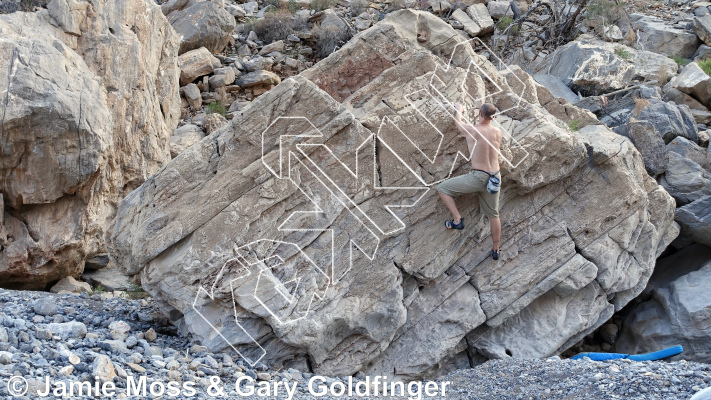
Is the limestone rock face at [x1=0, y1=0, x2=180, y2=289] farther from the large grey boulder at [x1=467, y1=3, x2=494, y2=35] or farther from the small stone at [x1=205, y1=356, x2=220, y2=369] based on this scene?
the large grey boulder at [x1=467, y1=3, x2=494, y2=35]

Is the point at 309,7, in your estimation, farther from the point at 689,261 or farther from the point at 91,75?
the point at 689,261

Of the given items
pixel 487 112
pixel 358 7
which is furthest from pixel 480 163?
pixel 358 7

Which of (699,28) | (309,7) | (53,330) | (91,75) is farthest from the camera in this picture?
(309,7)

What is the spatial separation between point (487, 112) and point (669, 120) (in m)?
6.32

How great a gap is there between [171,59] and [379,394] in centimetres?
868

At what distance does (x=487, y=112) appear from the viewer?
311 inches

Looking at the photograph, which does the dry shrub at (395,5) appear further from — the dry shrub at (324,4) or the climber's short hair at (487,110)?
the climber's short hair at (487,110)

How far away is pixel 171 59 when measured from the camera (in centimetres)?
1362

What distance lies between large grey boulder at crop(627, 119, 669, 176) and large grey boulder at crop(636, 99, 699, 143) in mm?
1310

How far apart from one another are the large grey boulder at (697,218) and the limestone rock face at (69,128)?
920 centimetres

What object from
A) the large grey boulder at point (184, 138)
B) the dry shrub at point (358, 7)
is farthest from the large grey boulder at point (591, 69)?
the large grey boulder at point (184, 138)

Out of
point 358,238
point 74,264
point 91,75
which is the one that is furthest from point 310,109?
point 74,264

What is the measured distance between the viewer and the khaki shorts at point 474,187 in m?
7.94

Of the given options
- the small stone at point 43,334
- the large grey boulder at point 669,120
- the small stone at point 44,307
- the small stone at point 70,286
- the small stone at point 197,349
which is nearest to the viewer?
the small stone at point 43,334
